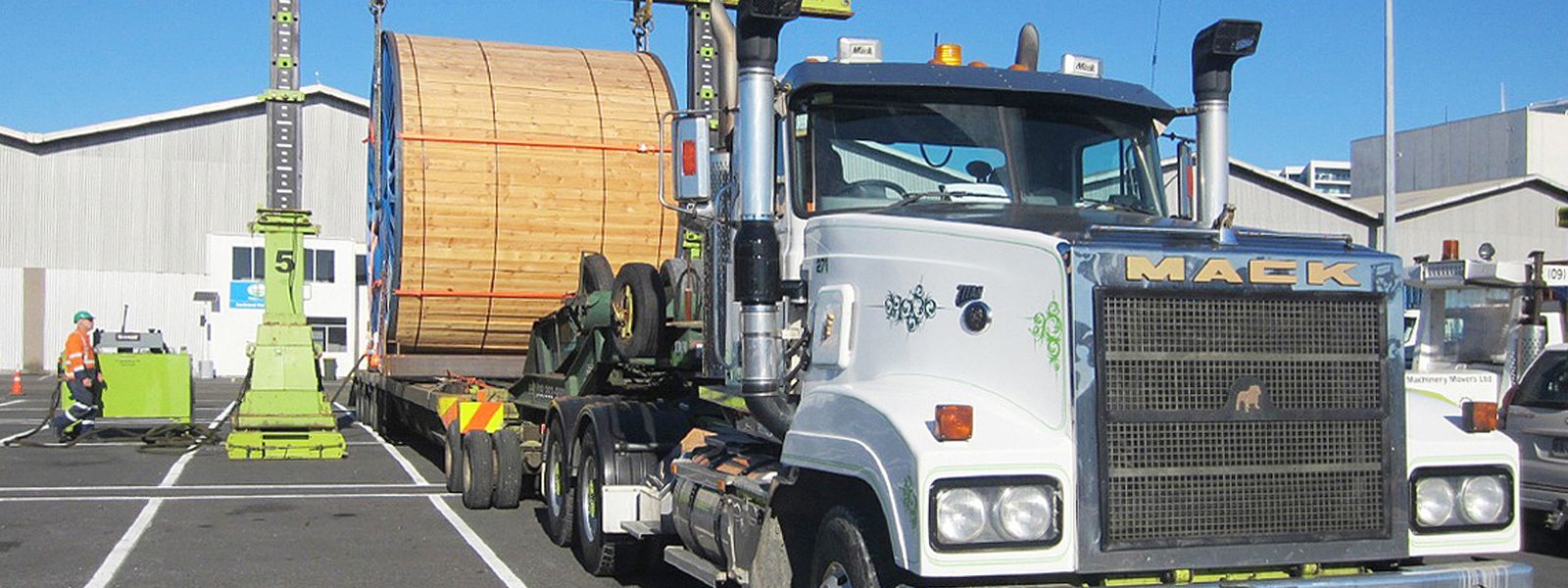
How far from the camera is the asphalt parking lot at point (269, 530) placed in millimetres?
9531

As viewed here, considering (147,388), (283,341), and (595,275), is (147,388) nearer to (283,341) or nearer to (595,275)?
(283,341)

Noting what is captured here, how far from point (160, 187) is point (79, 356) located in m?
34.3

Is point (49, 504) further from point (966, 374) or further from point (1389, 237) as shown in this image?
point (1389, 237)

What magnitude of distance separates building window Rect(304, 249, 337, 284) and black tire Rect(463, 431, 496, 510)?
3939cm

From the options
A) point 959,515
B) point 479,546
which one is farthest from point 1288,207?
point 959,515

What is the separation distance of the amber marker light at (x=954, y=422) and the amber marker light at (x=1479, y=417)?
7.17 feet

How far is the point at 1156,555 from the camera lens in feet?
17.7

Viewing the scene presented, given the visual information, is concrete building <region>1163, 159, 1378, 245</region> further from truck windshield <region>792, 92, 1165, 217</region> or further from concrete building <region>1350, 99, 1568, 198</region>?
truck windshield <region>792, 92, 1165, 217</region>

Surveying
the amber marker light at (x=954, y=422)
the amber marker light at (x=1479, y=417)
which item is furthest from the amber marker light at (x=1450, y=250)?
the amber marker light at (x=954, y=422)

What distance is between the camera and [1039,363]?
5582 mm

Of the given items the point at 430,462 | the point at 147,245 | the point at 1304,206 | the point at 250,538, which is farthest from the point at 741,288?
the point at 147,245

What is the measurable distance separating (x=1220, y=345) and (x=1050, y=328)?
1.99 ft

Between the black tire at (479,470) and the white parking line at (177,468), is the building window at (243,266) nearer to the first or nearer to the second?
the white parking line at (177,468)

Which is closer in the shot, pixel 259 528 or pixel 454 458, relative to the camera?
pixel 259 528
